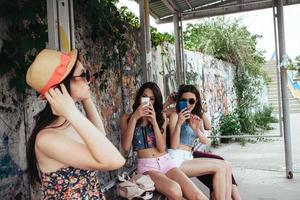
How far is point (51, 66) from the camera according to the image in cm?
156

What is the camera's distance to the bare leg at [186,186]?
10.8ft

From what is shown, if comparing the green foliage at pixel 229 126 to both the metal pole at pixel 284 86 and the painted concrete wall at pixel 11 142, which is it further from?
the painted concrete wall at pixel 11 142

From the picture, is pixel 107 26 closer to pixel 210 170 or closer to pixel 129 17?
pixel 129 17

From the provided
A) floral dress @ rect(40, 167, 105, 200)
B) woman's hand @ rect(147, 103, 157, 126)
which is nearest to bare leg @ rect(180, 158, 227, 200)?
woman's hand @ rect(147, 103, 157, 126)

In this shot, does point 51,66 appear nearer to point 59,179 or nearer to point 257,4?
point 59,179

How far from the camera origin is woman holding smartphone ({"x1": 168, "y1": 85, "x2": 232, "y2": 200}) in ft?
12.1

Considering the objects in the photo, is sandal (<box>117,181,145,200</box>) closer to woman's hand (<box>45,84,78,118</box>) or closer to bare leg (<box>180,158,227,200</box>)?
bare leg (<box>180,158,227,200</box>)

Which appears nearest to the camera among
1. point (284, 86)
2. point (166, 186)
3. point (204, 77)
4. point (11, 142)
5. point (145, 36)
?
point (11, 142)

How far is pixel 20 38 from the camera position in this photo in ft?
8.25

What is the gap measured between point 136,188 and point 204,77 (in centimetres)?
710

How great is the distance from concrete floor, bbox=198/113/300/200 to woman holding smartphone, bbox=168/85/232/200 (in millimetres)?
1342

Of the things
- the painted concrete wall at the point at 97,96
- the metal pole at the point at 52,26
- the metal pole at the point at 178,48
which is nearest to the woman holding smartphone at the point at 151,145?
the painted concrete wall at the point at 97,96

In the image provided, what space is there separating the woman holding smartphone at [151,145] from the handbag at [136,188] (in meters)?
0.14

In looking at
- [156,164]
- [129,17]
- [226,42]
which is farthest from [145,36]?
[226,42]
